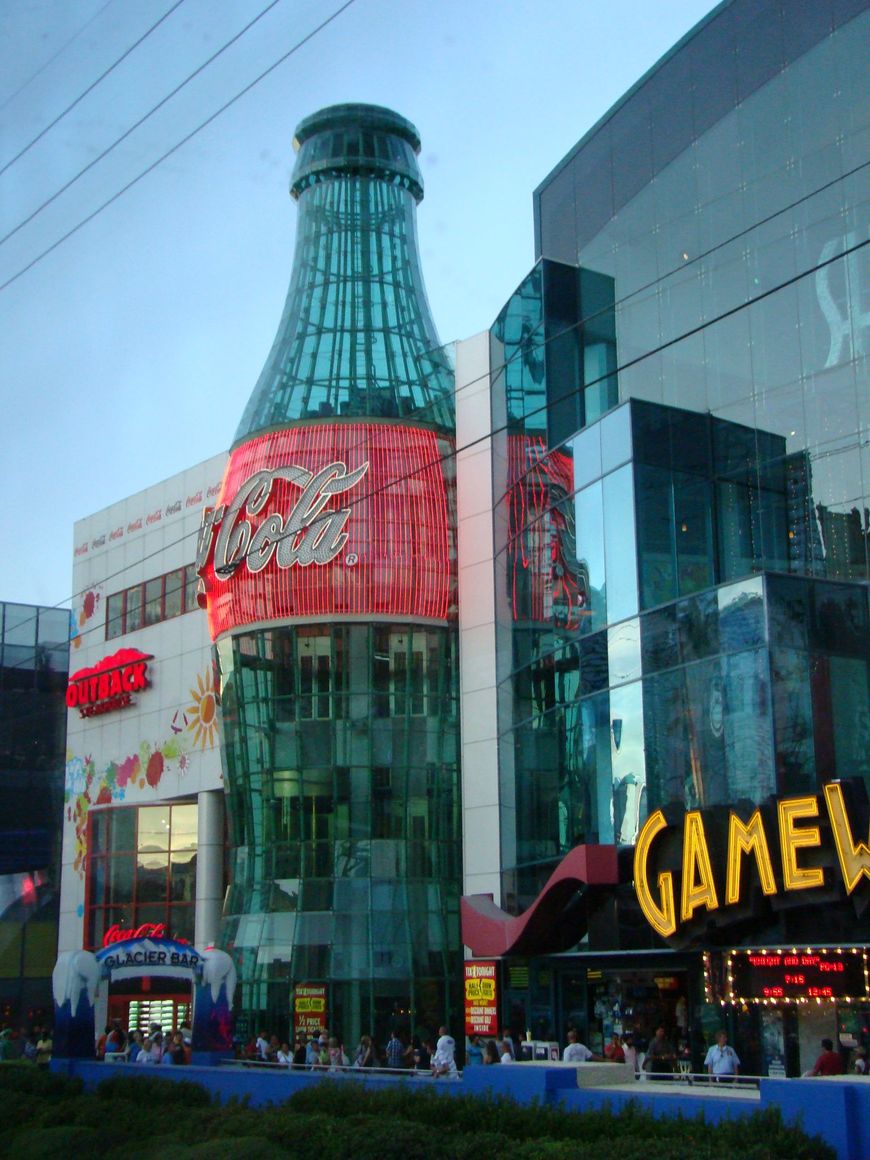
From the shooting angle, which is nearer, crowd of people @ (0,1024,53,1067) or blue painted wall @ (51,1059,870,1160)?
blue painted wall @ (51,1059,870,1160)

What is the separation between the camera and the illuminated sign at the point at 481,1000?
37.9m

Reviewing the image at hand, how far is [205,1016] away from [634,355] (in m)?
18.2

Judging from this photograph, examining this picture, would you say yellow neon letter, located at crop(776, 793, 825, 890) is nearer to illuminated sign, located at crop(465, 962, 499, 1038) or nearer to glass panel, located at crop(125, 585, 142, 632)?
illuminated sign, located at crop(465, 962, 499, 1038)

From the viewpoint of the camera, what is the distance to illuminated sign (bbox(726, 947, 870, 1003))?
28094 mm

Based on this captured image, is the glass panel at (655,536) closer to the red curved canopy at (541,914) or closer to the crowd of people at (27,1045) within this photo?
the red curved canopy at (541,914)

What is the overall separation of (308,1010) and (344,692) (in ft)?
27.4

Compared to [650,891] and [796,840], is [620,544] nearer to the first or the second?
[650,891]

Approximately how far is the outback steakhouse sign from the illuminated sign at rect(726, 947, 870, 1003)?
27.9 meters

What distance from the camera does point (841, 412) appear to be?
106ft

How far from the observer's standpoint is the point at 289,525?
4212 centimetres

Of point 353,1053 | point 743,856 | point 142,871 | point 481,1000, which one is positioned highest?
point 142,871

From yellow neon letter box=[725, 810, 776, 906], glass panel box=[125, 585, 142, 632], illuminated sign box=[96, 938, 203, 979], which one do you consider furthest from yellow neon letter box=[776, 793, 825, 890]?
glass panel box=[125, 585, 142, 632]

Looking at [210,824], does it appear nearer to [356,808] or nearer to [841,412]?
[356,808]

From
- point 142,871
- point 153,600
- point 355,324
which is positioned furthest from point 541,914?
point 153,600
